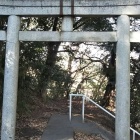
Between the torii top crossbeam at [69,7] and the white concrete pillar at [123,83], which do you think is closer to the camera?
the white concrete pillar at [123,83]

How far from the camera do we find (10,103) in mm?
7125

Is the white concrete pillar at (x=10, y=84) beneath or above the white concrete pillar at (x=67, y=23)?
beneath

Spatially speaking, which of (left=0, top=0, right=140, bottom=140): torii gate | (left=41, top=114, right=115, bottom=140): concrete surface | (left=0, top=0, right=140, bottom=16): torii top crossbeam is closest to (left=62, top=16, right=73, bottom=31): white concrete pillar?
(left=0, top=0, right=140, bottom=140): torii gate

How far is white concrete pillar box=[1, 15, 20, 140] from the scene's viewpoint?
710 centimetres

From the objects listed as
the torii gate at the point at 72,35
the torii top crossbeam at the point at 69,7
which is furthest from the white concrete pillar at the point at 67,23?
the torii top crossbeam at the point at 69,7

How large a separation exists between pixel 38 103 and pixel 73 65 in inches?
315

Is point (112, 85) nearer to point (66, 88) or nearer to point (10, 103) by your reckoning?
point (66, 88)

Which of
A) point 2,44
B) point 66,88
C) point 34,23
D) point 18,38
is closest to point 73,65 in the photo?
point 66,88

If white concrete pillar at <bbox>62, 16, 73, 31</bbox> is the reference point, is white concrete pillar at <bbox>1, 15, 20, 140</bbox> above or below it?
below

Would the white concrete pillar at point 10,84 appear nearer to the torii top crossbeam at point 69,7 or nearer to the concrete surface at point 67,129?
the torii top crossbeam at point 69,7

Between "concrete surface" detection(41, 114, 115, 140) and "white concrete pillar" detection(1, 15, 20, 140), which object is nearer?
"white concrete pillar" detection(1, 15, 20, 140)

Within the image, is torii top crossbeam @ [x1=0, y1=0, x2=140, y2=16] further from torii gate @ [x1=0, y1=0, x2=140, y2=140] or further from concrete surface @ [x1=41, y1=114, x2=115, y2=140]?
concrete surface @ [x1=41, y1=114, x2=115, y2=140]

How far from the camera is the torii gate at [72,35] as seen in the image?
697cm

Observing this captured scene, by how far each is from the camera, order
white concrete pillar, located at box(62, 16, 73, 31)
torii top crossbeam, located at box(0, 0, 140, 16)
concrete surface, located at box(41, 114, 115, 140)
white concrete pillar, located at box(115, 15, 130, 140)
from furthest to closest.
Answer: concrete surface, located at box(41, 114, 115, 140)
white concrete pillar, located at box(62, 16, 73, 31)
torii top crossbeam, located at box(0, 0, 140, 16)
white concrete pillar, located at box(115, 15, 130, 140)
